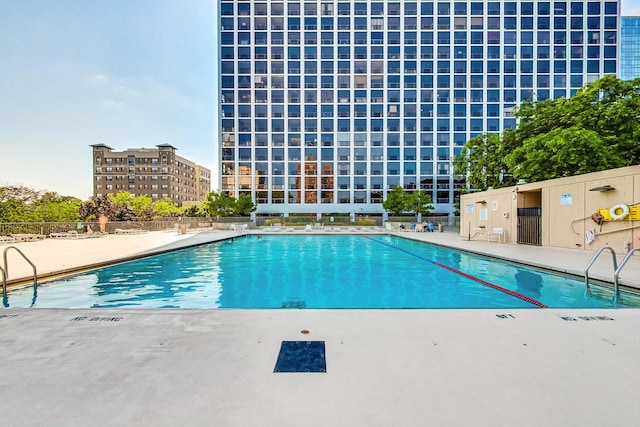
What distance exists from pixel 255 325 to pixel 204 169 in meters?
112

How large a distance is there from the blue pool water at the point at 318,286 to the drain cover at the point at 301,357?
2619 mm

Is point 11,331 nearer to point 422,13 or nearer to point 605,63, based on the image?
point 422,13

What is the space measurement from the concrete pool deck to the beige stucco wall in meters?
8.94

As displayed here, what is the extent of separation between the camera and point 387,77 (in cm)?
4412

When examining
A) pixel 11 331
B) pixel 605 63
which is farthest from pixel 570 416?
pixel 605 63

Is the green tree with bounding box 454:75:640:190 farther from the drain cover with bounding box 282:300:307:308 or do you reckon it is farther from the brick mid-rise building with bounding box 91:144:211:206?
the brick mid-rise building with bounding box 91:144:211:206

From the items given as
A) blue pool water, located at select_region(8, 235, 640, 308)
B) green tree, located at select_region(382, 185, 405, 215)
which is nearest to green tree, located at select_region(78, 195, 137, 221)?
blue pool water, located at select_region(8, 235, 640, 308)

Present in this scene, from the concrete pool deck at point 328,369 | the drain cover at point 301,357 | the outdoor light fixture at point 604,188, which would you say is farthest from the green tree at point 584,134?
the drain cover at point 301,357

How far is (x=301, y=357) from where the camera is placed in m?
2.91

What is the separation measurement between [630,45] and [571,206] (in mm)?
113964

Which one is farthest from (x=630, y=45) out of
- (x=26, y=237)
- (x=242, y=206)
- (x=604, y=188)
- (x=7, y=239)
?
(x=7, y=239)

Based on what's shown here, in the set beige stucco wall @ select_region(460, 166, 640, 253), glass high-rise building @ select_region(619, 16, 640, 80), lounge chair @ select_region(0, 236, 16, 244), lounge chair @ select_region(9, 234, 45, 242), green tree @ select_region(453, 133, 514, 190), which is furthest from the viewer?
glass high-rise building @ select_region(619, 16, 640, 80)

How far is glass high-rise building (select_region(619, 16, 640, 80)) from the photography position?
81000 millimetres

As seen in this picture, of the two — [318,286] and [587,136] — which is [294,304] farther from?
[587,136]
